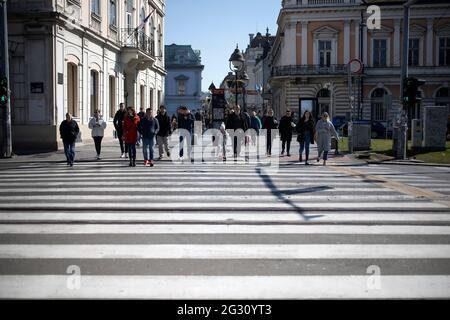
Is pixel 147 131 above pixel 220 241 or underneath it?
above

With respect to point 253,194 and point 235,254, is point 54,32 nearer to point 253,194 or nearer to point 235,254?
point 253,194

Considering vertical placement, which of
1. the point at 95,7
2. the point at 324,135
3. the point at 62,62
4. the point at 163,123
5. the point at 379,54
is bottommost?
the point at 324,135

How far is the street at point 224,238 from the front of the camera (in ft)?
15.7

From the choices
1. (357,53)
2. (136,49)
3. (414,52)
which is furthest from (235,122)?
(414,52)

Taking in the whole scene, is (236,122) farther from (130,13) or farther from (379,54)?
→ (379,54)

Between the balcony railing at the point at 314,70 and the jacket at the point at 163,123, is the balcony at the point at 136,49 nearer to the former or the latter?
the jacket at the point at 163,123

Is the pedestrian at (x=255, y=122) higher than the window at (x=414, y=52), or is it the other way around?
the window at (x=414, y=52)

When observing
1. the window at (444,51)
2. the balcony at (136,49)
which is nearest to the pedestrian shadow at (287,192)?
the balcony at (136,49)

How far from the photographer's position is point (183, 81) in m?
89.4

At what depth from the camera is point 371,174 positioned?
46.9 ft

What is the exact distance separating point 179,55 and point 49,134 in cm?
7033

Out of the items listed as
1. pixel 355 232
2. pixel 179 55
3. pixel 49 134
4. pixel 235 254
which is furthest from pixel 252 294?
pixel 179 55

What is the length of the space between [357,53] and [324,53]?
3.42 metres

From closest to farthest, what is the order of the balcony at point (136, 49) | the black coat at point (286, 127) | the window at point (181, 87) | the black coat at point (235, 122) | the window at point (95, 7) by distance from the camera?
the black coat at point (235, 122) → the black coat at point (286, 127) → the window at point (95, 7) → the balcony at point (136, 49) → the window at point (181, 87)
